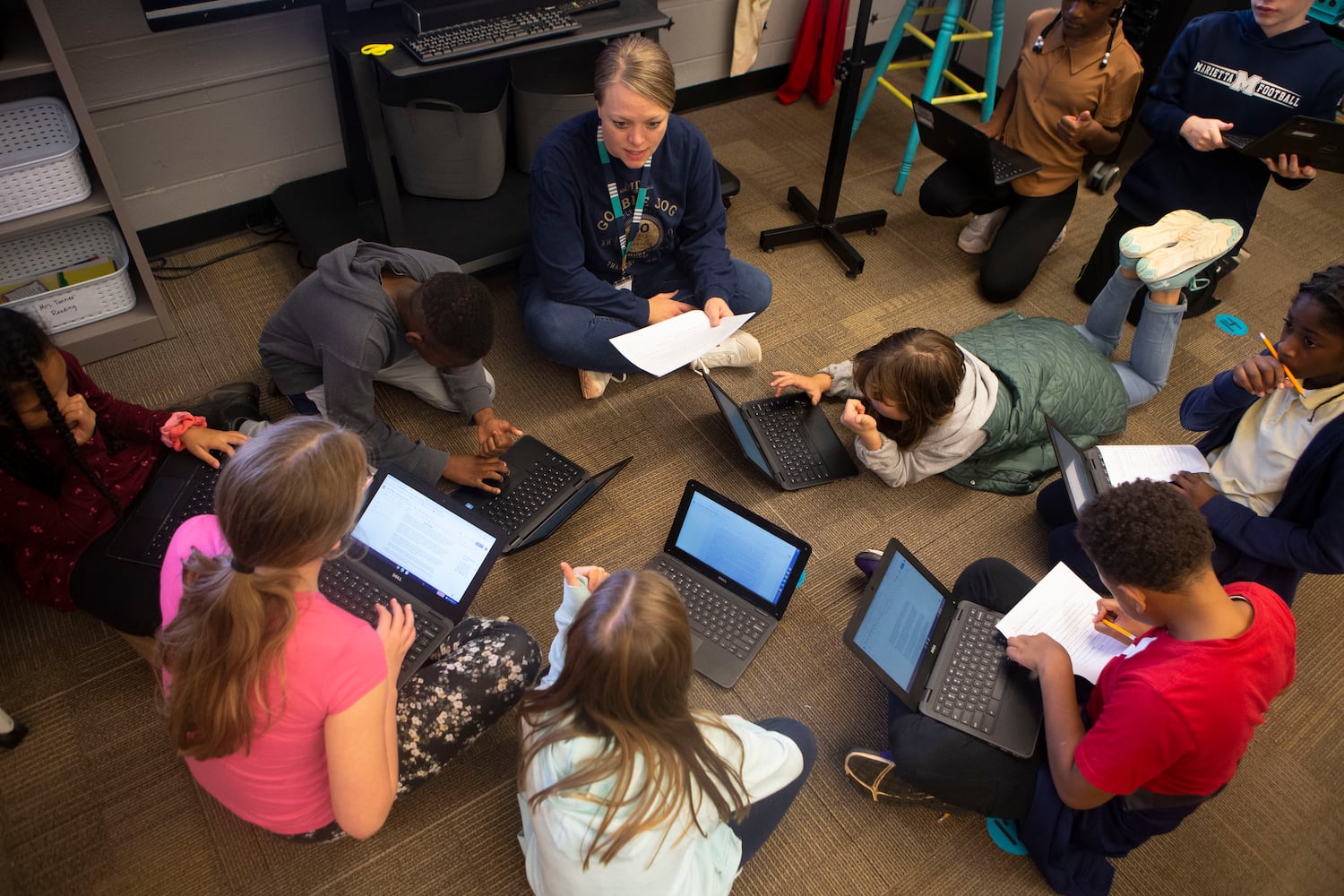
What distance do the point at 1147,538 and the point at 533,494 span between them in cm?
129

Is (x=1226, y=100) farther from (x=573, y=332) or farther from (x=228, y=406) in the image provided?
(x=228, y=406)

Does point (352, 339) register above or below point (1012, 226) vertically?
above

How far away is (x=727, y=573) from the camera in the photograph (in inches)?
72.2

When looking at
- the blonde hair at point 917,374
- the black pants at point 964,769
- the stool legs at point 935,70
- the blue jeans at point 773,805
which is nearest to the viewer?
the blue jeans at point 773,805

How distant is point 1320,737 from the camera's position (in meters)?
1.86

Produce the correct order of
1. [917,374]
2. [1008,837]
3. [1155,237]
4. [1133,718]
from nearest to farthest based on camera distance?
[1133,718] < [1008,837] < [917,374] < [1155,237]

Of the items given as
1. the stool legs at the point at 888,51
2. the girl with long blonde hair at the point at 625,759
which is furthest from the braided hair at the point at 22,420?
the stool legs at the point at 888,51

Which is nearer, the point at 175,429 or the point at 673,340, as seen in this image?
the point at 175,429

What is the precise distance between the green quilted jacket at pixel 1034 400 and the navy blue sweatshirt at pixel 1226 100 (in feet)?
2.29

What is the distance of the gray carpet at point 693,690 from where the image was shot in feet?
Result: 5.05

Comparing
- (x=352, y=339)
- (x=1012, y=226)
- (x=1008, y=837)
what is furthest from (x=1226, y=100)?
(x=352, y=339)

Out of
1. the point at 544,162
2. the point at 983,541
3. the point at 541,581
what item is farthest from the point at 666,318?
the point at 983,541

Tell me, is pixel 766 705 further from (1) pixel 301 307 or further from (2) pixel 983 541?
(1) pixel 301 307

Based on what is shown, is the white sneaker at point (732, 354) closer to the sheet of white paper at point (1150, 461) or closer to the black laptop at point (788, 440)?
the black laptop at point (788, 440)
